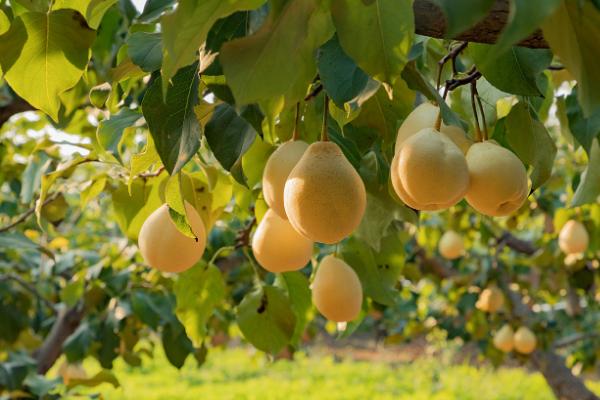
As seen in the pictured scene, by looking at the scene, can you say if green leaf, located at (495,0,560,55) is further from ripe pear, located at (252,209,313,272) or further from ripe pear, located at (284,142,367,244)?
ripe pear, located at (252,209,313,272)

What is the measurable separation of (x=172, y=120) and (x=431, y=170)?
0.18 metres

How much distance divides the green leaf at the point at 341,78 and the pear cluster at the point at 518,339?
7.48 feet

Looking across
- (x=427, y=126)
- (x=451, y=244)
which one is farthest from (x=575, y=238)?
(x=427, y=126)

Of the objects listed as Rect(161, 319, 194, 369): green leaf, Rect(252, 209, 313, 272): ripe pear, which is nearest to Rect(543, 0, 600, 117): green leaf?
Rect(252, 209, 313, 272): ripe pear

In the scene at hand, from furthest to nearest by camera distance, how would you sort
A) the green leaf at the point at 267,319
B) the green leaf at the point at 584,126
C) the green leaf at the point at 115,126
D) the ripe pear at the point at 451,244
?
1. the ripe pear at the point at 451,244
2. the green leaf at the point at 267,319
3. the green leaf at the point at 115,126
4. the green leaf at the point at 584,126

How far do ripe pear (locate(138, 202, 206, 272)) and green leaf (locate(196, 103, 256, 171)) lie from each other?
0.12m

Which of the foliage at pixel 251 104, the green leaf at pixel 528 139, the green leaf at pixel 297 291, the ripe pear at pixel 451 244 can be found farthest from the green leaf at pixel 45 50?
the ripe pear at pixel 451 244

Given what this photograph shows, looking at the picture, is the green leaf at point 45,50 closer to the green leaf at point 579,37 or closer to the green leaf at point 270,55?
the green leaf at point 270,55

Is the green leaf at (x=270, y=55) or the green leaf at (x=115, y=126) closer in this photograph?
the green leaf at (x=270, y=55)

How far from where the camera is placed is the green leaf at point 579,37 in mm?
319

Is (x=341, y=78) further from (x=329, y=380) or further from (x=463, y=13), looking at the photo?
(x=329, y=380)

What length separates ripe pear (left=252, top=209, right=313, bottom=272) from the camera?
2.18ft

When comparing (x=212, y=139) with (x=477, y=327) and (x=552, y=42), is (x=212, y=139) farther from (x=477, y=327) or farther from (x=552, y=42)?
(x=477, y=327)

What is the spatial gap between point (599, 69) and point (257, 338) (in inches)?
24.5
